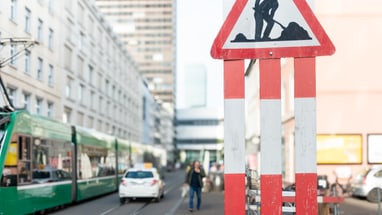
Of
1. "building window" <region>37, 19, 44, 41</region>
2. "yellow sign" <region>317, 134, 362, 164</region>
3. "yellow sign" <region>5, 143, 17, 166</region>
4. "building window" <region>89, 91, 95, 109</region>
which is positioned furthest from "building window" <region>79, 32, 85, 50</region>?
"yellow sign" <region>5, 143, 17, 166</region>

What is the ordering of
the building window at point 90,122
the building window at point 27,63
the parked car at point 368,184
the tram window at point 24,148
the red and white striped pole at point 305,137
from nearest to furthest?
the red and white striped pole at point 305,137, the tram window at point 24,148, the parked car at point 368,184, the building window at point 27,63, the building window at point 90,122

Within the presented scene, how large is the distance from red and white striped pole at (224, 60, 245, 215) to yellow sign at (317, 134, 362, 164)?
25.2 meters

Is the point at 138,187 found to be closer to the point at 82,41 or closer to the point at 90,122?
the point at 82,41

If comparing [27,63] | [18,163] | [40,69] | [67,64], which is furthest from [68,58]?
[18,163]

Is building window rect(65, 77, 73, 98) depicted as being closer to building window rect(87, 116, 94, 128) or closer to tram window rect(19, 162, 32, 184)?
building window rect(87, 116, 94, 128)

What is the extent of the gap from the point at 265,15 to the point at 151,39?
138m

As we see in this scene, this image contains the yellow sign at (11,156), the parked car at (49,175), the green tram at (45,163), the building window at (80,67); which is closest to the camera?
the yellow sign at (11,156)

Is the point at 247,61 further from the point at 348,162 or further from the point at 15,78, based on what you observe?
the point at 15,78

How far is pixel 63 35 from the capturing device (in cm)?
4159

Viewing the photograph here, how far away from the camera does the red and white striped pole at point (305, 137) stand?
13.7ft

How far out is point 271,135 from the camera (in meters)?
4.24

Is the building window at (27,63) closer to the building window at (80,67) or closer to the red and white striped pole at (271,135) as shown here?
the building window at (80,67)

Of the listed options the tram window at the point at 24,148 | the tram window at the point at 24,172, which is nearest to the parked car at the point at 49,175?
the tram window at the point at 24,172

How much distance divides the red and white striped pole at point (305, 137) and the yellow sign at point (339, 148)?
82.5 feet
